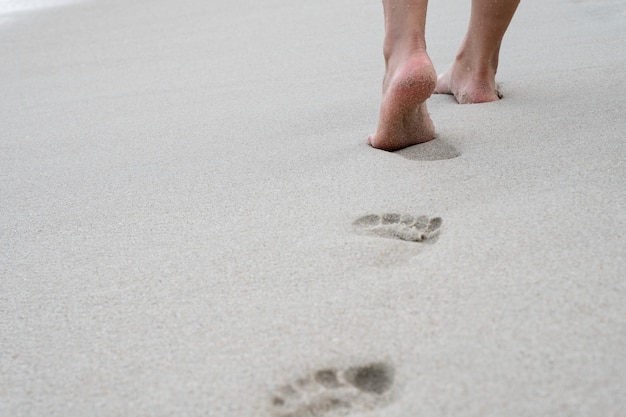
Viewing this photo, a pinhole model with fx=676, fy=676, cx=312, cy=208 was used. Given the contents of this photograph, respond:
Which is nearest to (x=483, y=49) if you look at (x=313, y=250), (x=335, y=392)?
(x=313, y=250)

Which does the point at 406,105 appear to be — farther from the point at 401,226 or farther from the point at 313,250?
the point at 313,250

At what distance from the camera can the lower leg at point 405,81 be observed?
134 centimetres

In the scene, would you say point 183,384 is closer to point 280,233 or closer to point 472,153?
point 280,233

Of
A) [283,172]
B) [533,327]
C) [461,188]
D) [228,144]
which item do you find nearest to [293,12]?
[228,144]

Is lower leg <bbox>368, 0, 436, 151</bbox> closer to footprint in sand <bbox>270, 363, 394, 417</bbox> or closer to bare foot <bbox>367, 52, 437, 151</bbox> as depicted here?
bare foot <bbox>367, 52, 437, 151</bbox>

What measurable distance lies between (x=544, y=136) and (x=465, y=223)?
444 millimetres

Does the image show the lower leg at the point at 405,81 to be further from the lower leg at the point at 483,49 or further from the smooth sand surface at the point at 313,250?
the lower leg at the point at 483,49

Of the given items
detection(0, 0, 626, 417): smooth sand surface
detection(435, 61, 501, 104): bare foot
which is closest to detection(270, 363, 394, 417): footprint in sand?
detection(0, 0, 626, 417): smooth sand surface

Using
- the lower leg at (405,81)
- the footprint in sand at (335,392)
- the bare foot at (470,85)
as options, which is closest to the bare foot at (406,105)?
the lower leg at (405,81)

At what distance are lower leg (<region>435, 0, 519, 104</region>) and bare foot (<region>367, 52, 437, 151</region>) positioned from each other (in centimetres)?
31

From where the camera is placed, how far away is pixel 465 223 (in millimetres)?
1102

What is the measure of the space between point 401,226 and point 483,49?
80 cm

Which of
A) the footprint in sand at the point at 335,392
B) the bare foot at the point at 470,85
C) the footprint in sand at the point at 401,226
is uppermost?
the bare foot at the point at 470,85

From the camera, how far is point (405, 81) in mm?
1340
